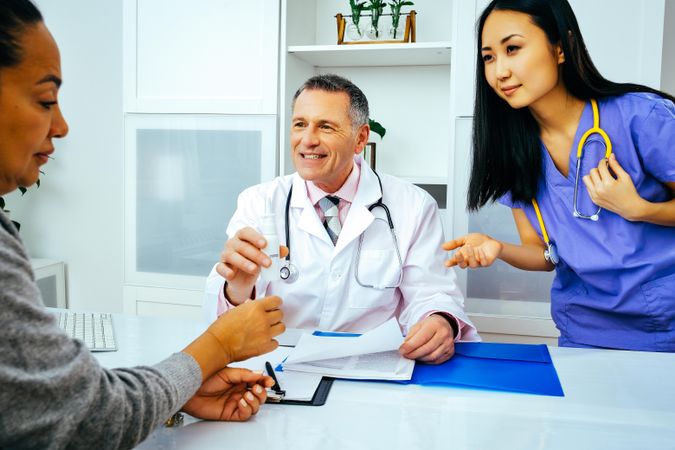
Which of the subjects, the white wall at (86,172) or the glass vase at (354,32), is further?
the white wall at (86,172)

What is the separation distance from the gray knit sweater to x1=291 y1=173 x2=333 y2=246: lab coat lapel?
1.03 meters

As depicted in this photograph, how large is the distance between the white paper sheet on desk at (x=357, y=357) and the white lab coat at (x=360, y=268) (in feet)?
1.24

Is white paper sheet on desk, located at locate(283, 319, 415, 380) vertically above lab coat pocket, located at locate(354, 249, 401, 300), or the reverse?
lab coat pocket, located at locate(354, 249, 401, 300)

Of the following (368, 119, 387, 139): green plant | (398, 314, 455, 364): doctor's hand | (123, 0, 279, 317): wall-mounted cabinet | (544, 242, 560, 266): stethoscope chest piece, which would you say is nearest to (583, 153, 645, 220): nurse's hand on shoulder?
(544, 242, 560, 266): stethoscope chest piece

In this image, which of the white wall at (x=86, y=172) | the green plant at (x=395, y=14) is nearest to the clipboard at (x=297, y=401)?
the green plant at (x=395, y=14)

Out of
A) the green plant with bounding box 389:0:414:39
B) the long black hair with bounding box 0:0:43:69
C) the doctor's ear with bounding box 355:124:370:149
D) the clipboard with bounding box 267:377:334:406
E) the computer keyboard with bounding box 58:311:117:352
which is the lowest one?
the computer keyboard with bounding box 58:311:117:352

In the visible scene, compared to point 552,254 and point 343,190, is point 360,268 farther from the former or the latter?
point 552,254

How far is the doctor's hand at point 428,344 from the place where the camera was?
1303 millimetres

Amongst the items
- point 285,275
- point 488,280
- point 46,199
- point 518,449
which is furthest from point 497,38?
point 46,199

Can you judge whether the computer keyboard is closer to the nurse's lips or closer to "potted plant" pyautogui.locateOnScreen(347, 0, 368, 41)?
the nurse's lips

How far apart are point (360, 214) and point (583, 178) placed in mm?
604

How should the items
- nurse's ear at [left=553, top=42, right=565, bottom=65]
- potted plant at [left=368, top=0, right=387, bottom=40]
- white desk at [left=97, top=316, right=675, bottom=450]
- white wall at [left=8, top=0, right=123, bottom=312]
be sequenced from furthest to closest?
white wall at [left=8, top=0, right=123, bottom=312]
potted plant at [left=368, top=0, right=387, bottom=40]
nurse's ear at [left=553, top=42, right=565, bottom=65]
white desk at [left=97, top=316, right=675, bottom=450]

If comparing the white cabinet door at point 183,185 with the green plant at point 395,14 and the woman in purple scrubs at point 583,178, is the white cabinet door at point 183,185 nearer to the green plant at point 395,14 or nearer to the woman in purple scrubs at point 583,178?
the green plant at point 395,14

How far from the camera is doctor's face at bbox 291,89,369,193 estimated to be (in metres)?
1.84
